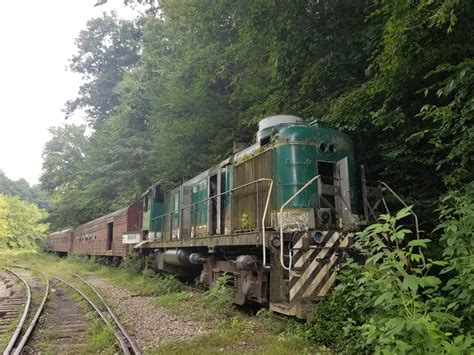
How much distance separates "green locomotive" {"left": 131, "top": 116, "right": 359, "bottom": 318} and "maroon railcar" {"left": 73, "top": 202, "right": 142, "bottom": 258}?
942 cm

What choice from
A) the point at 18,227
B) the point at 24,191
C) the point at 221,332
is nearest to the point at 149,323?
the point at 221,332

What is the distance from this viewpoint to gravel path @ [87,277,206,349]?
6.78 meters

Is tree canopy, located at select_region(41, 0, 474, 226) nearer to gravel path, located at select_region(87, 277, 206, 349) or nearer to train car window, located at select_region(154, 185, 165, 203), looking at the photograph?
train car window, located at select_region(154, 185, 165, 203)

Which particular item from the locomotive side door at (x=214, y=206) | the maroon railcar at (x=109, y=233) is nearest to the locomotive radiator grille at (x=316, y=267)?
the locomotive side door at (x=214, y=206)

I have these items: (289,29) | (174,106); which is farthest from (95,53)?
(289,29)

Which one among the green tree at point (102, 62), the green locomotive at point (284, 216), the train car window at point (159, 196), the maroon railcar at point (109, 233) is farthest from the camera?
the green tree at point (102, 62)

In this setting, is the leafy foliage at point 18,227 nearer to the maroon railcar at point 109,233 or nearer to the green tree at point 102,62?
the green tree at point 102,62

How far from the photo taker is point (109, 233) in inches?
918

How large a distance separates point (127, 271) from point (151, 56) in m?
12.6

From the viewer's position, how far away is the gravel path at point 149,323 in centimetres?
678

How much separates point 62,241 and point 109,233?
16827 mm

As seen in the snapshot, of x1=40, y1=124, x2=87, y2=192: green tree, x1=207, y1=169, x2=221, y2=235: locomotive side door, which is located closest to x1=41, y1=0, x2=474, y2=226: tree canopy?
x1=207, y1=169, x2=221, y2=235: locomotive side door

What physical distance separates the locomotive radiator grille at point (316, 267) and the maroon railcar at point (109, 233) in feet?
43.7

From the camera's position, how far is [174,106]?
1697 centimetres
